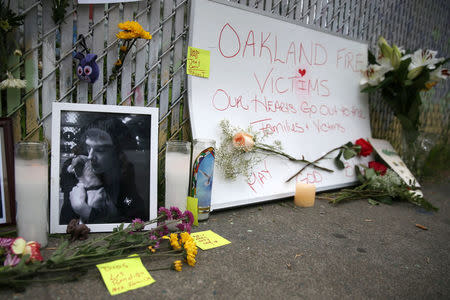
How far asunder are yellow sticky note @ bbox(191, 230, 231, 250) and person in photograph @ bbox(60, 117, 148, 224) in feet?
0.69

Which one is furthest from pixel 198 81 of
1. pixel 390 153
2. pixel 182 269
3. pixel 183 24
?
pixel 390 153

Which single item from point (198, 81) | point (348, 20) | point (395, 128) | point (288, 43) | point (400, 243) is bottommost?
point (400, 243)

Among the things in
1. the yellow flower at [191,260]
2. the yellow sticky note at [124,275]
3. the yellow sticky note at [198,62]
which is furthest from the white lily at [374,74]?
the yellow sticky note at [124,275]

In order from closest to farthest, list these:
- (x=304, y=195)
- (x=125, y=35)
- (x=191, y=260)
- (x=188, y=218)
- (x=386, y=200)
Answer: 1. (x=191, y=260)
2. (x=188, y=218)
3. (x=125, y=35)
4. (x=304, y=195)
5. (x=386, y=200)

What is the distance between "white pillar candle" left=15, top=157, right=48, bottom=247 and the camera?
2.82ft

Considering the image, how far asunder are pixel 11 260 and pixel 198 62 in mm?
975

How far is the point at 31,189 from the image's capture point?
0.87 metres

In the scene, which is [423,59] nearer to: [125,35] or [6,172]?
[125,35]

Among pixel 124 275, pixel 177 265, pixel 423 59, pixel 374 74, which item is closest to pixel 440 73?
pixel 423 59

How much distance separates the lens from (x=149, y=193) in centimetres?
109

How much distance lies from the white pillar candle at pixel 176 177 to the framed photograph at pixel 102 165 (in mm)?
59

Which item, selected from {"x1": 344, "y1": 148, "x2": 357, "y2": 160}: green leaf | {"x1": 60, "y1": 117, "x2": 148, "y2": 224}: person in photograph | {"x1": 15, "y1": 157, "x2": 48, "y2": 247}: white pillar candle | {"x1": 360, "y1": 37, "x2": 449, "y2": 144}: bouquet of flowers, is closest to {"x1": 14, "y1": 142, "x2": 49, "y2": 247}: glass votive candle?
{"x1": 15, "y1": 157, "x2": 48, "y2": 247}: white pillar candle

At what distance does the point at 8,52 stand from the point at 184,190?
31.8 inches

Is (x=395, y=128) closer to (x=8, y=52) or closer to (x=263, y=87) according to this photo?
(x=263, y=87)
